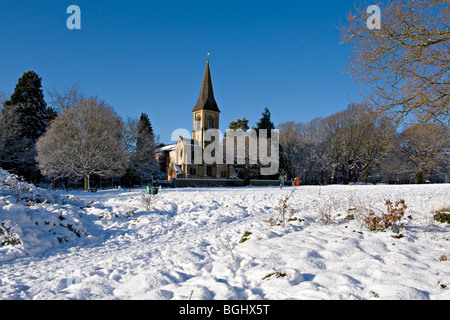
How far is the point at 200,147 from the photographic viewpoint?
158ft

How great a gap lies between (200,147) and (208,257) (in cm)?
4327

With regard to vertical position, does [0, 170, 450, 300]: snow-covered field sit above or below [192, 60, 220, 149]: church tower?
below

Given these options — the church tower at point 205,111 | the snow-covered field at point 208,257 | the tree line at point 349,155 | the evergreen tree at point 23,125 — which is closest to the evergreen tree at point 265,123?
the tree line at point 349,155

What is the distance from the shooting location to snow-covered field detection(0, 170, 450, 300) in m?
3.61

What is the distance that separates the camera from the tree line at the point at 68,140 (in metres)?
24.5

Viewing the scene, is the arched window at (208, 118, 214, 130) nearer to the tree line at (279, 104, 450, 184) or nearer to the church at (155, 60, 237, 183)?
the church at (155, 60, 237, 183)

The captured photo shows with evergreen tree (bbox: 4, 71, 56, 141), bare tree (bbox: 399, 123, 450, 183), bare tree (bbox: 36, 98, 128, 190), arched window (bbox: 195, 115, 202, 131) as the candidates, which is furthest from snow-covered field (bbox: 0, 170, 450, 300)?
arched window (bbox: 195, 115, 202, 131)

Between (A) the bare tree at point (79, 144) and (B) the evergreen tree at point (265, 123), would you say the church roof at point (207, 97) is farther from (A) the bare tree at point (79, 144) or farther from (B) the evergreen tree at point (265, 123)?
(A) the bare tree at point (79, 144)

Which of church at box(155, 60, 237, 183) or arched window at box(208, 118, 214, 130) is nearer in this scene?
church at box(155, 60, 237, 183)

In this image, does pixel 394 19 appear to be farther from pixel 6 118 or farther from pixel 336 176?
pixel 336 176

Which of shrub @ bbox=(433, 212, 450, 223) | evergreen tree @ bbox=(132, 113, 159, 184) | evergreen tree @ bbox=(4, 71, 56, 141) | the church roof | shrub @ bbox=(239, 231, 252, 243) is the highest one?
the church roof

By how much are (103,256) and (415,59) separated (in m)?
8.39

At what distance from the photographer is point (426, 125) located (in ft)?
23.9
